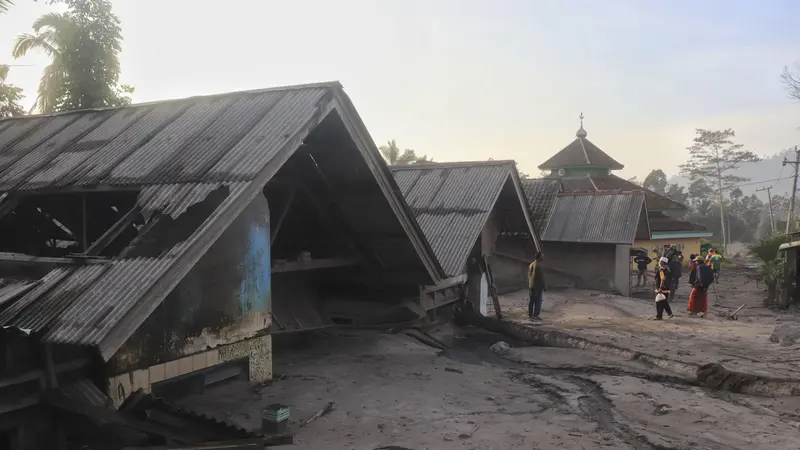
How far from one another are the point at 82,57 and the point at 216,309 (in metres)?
18.8

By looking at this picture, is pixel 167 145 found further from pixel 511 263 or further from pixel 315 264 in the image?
pixel 511 263

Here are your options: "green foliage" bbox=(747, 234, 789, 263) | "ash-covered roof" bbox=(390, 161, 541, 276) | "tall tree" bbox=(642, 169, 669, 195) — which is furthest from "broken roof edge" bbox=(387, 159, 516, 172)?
"tall tree" bbox=(642, 169, 669, 195)

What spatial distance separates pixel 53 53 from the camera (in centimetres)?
2233

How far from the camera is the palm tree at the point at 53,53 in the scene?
2141 cm

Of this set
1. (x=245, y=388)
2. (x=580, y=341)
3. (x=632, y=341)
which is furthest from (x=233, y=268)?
(x=632, y=341)

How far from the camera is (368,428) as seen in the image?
20.0 feet

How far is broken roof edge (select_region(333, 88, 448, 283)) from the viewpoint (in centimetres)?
776

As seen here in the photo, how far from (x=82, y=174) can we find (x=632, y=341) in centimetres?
1009

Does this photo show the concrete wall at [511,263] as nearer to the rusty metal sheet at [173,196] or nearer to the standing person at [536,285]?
A: the standing person at [536,285]

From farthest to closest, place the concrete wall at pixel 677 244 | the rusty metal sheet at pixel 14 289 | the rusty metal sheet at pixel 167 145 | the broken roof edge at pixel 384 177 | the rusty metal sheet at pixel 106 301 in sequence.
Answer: the concrete wall at pixel 677 244, the broken roof edge at pixel 384 177, the rusty metal sheet at pixel 167 145, the rusty metal sheet at pixel 14 289, the rusty metal sheet at pixel 106 301

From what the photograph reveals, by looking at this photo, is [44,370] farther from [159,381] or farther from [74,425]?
[159,381]

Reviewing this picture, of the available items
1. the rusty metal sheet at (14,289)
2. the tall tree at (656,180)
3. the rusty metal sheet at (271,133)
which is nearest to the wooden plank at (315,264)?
the rusty metal sheet at (271,133)

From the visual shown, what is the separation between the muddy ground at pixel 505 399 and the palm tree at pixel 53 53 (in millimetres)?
17419

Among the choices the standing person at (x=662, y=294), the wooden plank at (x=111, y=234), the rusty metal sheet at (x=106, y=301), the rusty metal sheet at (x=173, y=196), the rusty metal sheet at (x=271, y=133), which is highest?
the rusty metal sheet at (x=271, y=133)
